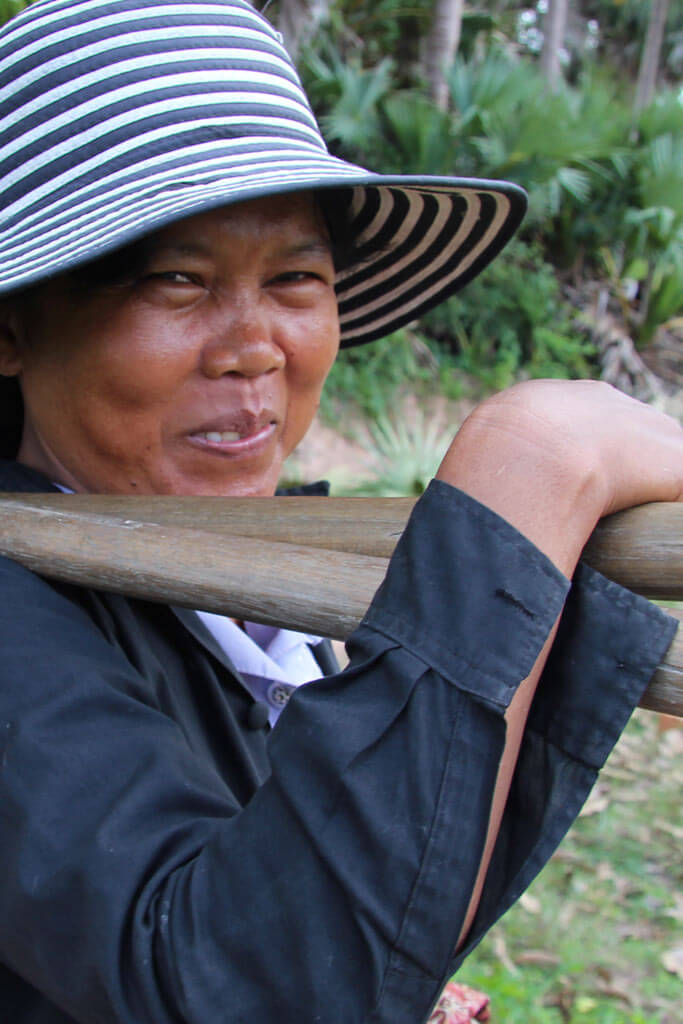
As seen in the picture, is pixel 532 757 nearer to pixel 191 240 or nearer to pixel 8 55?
pixel 191 240

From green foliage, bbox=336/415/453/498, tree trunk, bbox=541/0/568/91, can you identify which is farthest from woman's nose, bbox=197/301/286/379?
tree trunk, bbox=541/0/568/91

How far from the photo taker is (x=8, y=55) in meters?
1.36

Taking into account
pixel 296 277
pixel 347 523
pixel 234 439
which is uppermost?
pixel 296 277

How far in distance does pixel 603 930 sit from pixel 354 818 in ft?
9.15

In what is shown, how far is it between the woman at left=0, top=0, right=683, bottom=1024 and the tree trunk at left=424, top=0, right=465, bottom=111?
771cm

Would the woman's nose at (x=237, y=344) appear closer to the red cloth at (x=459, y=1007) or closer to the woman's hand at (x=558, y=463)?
the woman's hand at (x=558, y=463)

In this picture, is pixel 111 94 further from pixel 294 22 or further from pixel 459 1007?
pixel 294 22

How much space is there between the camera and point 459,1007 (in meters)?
1.56

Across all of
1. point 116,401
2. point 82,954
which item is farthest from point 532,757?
point 116,401

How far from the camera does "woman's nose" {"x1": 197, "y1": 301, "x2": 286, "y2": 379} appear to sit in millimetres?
1307

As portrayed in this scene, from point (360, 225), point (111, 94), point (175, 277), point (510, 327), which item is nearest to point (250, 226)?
point (175, 277)

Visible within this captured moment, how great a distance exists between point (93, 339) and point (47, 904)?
760 mm

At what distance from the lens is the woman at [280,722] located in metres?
0.78

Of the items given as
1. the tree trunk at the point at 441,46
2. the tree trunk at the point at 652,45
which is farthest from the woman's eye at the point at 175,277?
the tree trunk at the point at 652,45
